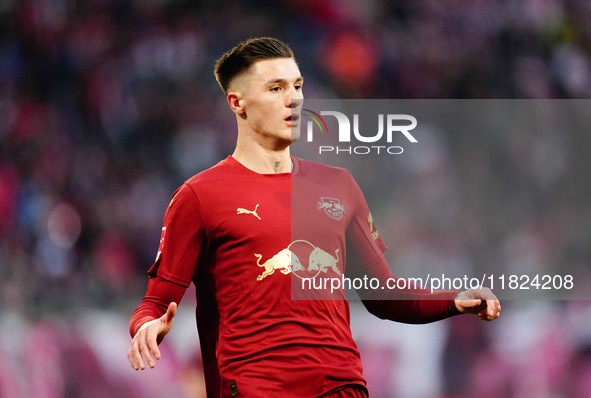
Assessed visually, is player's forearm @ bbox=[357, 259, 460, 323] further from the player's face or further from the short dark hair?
the short dark hair

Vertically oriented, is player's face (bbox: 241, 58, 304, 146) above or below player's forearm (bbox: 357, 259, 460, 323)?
above

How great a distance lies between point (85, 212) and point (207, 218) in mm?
3519

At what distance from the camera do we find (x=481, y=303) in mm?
2527

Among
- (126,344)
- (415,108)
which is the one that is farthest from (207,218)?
(126,344)

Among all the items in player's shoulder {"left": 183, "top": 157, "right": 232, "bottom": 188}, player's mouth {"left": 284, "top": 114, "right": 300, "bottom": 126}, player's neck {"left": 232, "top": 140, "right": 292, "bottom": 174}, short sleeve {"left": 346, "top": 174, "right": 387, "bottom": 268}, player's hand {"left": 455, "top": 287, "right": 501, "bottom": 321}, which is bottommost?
player's hand {"left": 455, "top": 287, "right": 501, "bottom": 321}

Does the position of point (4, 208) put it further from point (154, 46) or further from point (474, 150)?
point (474, 150)

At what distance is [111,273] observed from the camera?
566 cm

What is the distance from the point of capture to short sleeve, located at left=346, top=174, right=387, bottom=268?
2.94 m

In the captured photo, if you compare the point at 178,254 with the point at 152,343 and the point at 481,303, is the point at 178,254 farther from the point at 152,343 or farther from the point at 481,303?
the point at 481,303

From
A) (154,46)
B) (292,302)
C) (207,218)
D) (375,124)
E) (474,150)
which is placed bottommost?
(292,302)

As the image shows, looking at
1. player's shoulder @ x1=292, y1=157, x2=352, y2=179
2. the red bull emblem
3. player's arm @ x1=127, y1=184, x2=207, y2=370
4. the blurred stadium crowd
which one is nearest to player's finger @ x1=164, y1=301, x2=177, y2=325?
player's arm @ x1=127, y1=184, x2=207, y2=370

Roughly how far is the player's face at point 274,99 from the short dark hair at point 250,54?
23mm

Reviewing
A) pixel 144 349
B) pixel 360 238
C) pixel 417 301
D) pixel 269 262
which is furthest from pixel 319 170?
pixel 144 349

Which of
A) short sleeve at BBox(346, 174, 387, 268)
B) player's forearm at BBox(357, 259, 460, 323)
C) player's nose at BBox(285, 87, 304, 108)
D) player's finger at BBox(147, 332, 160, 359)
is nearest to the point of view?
player's finger at BBox(147, 332, 160, 359)
